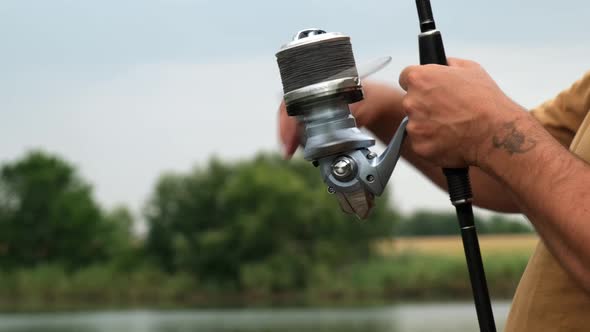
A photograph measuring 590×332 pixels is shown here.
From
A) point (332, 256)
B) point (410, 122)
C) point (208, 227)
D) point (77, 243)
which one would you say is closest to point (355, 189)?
point (410, 122)

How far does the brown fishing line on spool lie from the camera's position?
165cm

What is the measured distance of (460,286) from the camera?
27734 mm

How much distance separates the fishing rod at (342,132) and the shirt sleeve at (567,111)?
0.51 m

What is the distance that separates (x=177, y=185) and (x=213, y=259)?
7.97 ft

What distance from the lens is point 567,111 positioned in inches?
81.8

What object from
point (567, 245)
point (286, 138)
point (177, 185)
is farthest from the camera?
point (177, 185)

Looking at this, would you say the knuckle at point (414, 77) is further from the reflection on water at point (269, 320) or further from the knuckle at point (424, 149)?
the reflection on water at point (269, 320)

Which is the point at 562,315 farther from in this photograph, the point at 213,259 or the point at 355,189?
the point at 213,259

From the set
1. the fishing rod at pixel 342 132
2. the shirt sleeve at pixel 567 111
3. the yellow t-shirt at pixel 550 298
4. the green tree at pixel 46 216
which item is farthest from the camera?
the green tree at pixel 46 216

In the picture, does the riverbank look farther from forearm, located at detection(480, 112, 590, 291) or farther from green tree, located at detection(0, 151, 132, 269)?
forearm, located at detection(480, 112, 590, 291)

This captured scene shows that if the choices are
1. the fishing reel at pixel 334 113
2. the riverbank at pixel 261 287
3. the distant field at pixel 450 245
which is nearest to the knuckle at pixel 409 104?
the fishing reel at pixel 334 113

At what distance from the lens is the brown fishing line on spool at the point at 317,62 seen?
1.65m

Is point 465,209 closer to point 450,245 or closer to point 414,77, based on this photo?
point 414,77

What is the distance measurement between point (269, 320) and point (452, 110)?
2357 centimetres
